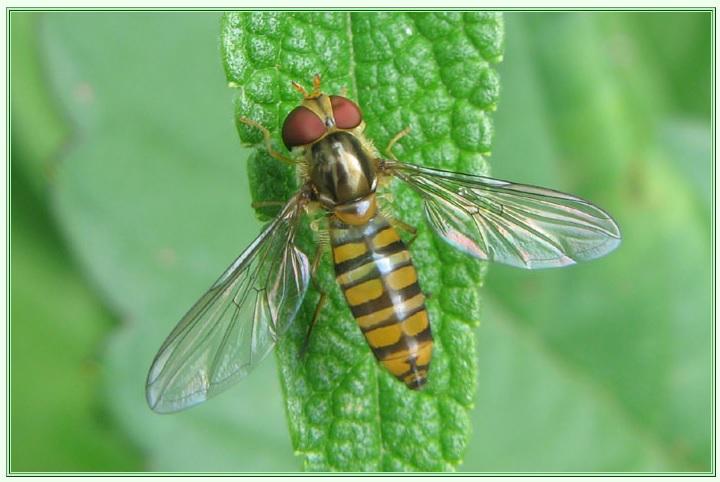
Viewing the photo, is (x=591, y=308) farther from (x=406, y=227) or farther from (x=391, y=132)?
(x=391, y=132)

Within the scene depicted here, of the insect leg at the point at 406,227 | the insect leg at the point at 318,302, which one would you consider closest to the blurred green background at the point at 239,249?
the insect leg at the point at 406,227

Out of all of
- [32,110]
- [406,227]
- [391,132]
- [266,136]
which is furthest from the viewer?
[32,110]

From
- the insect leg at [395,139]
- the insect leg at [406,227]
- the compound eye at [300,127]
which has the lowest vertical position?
the insect leg at [406,227]

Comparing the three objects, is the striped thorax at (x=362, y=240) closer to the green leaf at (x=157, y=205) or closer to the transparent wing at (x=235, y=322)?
the transparent wing at (x=235, y=322)

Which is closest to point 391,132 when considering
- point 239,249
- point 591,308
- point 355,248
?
point 355,248

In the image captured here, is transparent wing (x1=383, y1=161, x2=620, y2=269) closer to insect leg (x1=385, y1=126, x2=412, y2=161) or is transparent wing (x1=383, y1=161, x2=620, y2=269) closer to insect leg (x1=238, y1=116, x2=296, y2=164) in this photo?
insect leg (x1=385, y1=126, x2=412, y2=161)

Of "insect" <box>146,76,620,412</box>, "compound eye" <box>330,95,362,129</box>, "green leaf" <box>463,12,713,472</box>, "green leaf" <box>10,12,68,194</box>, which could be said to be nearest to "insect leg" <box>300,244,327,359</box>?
"insect" <box>146,76,620,412</box>
